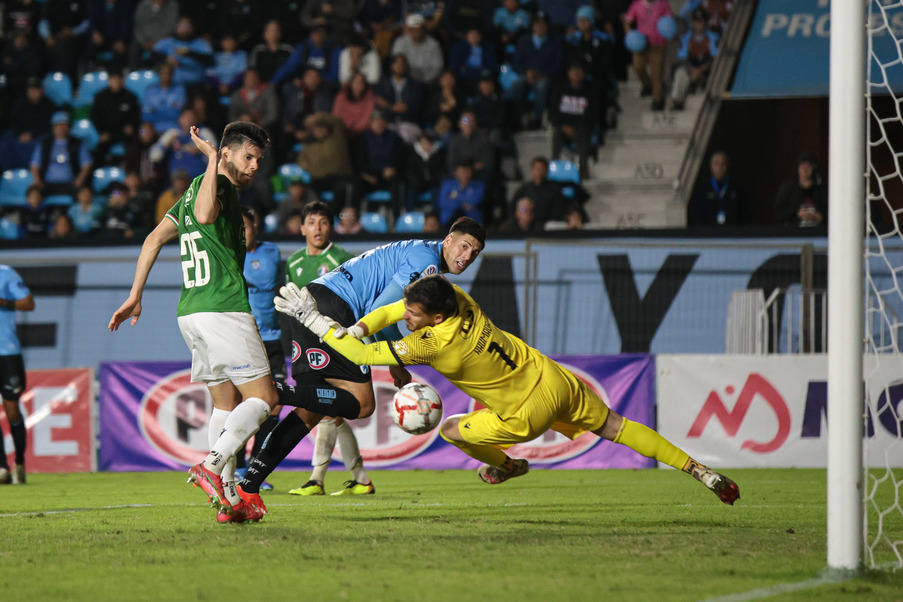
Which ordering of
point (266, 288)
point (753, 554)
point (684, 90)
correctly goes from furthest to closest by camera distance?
point (684, 90) → point (266, 288) → point (753, 554)

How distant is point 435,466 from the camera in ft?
40.6

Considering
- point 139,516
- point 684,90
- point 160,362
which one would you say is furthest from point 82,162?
point 139,516

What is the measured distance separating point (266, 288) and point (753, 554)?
6224 mm

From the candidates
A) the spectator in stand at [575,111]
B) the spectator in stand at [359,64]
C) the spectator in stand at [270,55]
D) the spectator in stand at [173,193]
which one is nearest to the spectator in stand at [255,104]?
the spectator in stand at [270,55]

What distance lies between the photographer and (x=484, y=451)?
6.99 m

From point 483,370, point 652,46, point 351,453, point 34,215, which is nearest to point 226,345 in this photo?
point 483,370

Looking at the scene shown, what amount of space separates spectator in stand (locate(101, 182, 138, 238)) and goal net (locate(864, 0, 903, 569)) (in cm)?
995

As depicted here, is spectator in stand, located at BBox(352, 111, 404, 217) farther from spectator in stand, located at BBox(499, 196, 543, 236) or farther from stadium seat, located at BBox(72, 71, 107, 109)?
stadium seat, located at BBox(72, 71, 107, 109)

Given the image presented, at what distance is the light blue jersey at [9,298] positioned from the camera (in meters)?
11.1

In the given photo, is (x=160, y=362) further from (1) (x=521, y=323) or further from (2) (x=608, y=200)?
(2) (x=608, y=200)

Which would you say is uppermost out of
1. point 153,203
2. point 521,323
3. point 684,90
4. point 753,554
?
point 684,90

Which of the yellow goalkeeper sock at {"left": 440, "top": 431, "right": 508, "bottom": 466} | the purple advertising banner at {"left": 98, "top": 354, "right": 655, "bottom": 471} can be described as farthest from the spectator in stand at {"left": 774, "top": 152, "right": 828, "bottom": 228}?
the yellow goalkeeper sock at {"left": 440, "top": 431, "right": 508, "bottom": 466}

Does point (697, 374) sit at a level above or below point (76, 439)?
above

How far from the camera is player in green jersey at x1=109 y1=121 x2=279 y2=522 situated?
614cm
